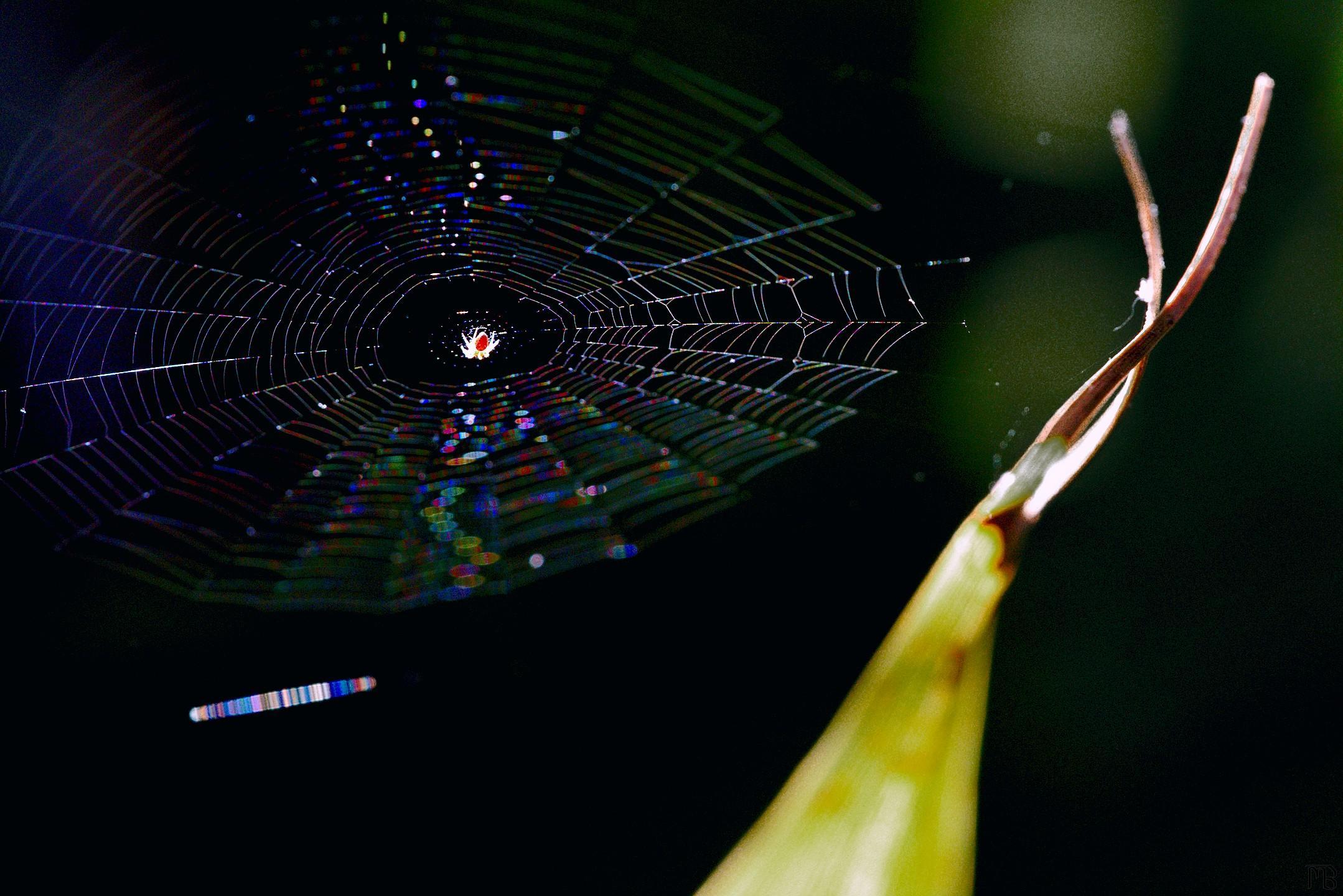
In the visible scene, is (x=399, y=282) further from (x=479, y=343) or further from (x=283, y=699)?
(x=283, y=699)

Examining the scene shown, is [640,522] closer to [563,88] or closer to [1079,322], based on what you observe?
[563,88]

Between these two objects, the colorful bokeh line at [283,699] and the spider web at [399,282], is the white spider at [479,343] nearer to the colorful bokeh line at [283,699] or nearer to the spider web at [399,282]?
the spider web at [399,282]

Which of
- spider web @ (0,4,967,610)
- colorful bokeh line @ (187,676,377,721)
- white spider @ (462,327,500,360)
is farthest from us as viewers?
white spider @ (462,327,500,360)

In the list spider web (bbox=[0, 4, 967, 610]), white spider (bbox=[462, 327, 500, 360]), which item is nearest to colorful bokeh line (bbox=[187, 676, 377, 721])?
spider web (bbox=[0, 4, 967, 610])

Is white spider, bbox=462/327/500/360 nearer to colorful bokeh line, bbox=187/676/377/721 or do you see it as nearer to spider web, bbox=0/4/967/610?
spider web, bbox=0/4/967/610

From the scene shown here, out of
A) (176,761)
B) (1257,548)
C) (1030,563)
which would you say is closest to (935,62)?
(1030,563)

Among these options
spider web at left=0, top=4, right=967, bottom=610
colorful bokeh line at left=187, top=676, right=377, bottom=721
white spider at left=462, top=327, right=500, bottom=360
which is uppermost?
white spider at left=462, top=327, right=500, bottom=360
